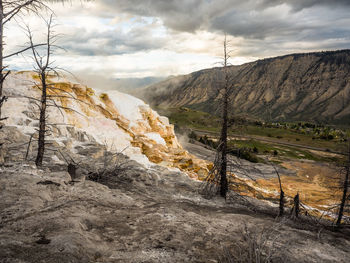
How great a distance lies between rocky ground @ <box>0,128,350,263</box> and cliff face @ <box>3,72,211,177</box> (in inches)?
404

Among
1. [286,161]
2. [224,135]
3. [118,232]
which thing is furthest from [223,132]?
[286,161]

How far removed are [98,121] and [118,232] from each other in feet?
70.1

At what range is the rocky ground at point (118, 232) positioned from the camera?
199 inches

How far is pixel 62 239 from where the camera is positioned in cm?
522

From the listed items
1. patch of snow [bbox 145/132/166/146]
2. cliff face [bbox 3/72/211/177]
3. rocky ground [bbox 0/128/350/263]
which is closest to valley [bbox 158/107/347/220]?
rocky ground [bbox 0/128/350/263]

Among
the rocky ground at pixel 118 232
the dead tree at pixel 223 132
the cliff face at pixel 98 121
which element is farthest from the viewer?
the cliff face at pixel 98 121

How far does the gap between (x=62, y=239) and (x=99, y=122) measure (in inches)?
877

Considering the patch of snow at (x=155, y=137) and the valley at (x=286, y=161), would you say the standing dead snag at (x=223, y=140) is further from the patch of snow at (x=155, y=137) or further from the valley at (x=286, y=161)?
the patch of snow at (x=155, y=137)

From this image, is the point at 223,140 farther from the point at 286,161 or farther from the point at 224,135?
the point at 286,161

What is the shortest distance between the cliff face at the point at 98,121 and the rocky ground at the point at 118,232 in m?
10.3

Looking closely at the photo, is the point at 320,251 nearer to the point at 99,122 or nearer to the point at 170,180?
the point at 170,180

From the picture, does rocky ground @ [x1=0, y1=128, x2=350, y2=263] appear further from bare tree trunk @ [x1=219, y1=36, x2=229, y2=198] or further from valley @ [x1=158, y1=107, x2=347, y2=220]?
valley @ [x1=158, y1=107, x2=347, y2=220]

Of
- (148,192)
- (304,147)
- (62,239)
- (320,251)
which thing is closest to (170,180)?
(148,192)

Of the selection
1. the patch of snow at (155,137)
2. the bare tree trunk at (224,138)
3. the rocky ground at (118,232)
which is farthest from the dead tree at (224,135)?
the patch of snow at (155,137)
